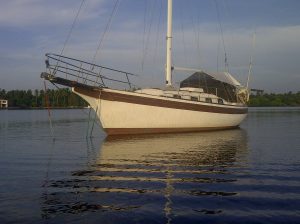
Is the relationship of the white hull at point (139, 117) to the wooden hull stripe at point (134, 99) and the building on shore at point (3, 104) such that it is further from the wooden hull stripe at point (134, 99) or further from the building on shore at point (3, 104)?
the building on shore at point (3, 104)

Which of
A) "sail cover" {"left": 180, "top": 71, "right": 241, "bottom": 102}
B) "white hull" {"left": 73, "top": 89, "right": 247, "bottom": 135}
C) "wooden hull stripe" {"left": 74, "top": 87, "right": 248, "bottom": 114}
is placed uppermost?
"sail cover" {"left": 180, "top": 71, "right": 241, "bottom": 102}

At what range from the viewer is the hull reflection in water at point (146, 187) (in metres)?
7.70

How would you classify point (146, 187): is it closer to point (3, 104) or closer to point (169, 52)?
point (169, 52)

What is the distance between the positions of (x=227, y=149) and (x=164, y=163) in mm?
5340

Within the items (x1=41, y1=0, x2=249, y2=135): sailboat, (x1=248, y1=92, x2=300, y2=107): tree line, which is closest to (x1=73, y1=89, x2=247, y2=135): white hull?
(x1=41, y1=0, x2=249, y2=135): sailboat

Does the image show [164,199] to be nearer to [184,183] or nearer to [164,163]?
[184,183]

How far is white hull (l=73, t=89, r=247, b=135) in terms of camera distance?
24.1 metres

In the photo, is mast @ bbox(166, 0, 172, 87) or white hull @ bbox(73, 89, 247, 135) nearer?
white hull @ bbox(73, 89, 247, 135)

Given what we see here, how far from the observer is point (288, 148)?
17922mm

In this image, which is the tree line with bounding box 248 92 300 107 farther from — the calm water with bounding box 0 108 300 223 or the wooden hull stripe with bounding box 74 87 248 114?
the calm water with bounding box 0 108 300 223

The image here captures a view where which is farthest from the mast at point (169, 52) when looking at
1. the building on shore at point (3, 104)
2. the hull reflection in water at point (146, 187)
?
the building on shore at point (3, 104)

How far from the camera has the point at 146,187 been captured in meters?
9.76

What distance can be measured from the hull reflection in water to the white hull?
8.20 m

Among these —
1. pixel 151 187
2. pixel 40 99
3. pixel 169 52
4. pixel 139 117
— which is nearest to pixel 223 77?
pixel 169 52
